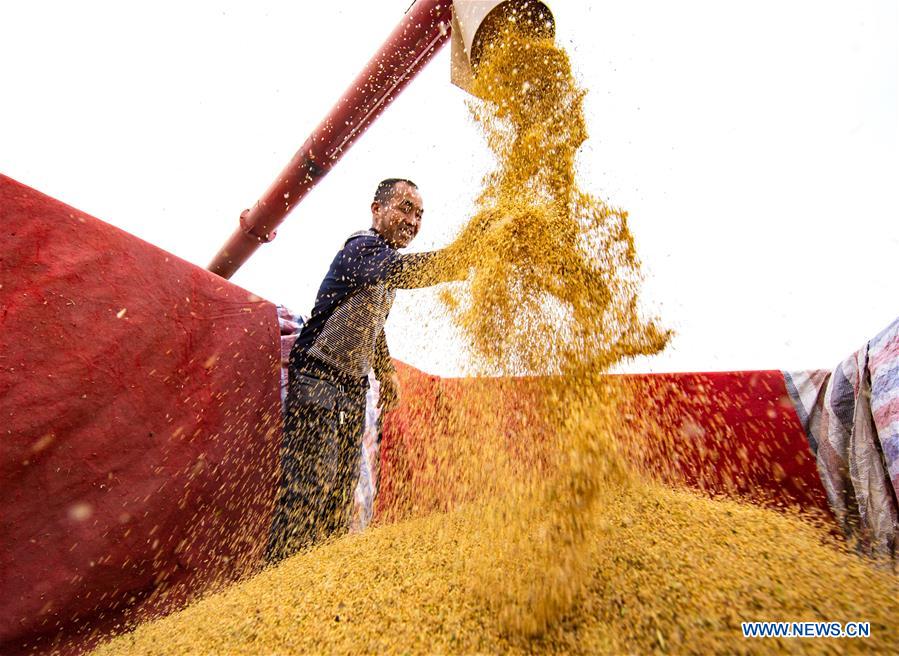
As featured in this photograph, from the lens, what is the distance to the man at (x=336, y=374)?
1.50 metres

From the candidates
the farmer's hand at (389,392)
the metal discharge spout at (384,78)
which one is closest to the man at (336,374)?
the farmer's hand at (389,392)

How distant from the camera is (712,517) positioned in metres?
1.00

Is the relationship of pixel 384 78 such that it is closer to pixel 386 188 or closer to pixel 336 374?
pixel 386 188

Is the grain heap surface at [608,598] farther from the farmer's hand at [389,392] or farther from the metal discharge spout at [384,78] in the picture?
the metal discharge spout at [384,78]

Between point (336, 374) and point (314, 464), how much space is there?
36cm

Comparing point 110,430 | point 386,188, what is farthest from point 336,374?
point 386,188

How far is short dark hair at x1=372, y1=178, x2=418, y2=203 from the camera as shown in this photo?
1981mm

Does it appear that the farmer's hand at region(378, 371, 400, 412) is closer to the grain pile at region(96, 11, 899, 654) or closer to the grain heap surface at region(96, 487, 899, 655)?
the grain pile at region(96, 11, 899, 654)

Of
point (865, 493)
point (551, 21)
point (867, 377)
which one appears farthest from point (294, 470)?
point (867, 377)

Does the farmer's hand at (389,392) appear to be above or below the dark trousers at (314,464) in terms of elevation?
above

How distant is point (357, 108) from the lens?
2309 millimetres

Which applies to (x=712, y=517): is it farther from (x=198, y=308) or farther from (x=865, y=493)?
(x=198, y=308)

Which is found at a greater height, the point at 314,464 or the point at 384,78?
A: the point at 384,78

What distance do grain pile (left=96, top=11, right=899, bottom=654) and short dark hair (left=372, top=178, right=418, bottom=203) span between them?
2.08ft
